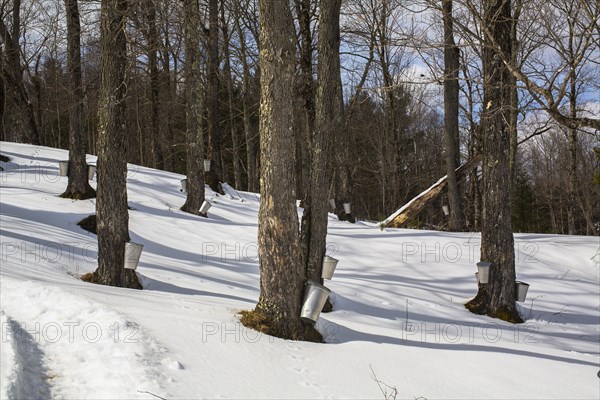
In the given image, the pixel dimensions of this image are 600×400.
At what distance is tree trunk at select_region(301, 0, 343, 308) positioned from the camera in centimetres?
735

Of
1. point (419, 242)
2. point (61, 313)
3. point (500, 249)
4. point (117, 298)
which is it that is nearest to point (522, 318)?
point (500, 249)

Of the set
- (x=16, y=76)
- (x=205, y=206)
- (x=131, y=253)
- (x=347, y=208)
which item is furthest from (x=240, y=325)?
(x=16, y=76)

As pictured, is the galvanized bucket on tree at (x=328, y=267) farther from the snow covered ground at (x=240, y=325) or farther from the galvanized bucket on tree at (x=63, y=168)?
the galvanized bucket on tree at (x=63, y=168)

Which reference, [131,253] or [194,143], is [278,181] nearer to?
[131,253]

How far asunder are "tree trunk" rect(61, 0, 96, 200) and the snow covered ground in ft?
1.66

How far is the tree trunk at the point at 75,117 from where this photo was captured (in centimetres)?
1088

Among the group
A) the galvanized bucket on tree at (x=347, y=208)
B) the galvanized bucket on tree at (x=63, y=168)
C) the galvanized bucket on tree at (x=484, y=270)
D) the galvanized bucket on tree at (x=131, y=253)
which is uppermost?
the galvanized bucket on tree at (x=63, y=168)

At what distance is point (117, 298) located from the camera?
19.1 feet

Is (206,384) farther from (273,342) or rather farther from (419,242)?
(419,242)

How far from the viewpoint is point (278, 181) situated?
5.78 m

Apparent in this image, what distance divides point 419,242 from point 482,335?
14.7ft

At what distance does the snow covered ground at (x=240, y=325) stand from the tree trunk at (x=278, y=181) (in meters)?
0.39

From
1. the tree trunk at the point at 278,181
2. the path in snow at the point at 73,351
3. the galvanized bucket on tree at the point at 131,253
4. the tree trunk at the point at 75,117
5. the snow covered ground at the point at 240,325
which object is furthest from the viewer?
the tree trunk at the point at 75,117

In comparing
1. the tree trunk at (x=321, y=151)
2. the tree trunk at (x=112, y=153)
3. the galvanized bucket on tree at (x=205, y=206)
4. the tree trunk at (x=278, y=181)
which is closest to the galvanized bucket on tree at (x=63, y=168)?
the galvanized bucket on tree at (x=205, y=206)
